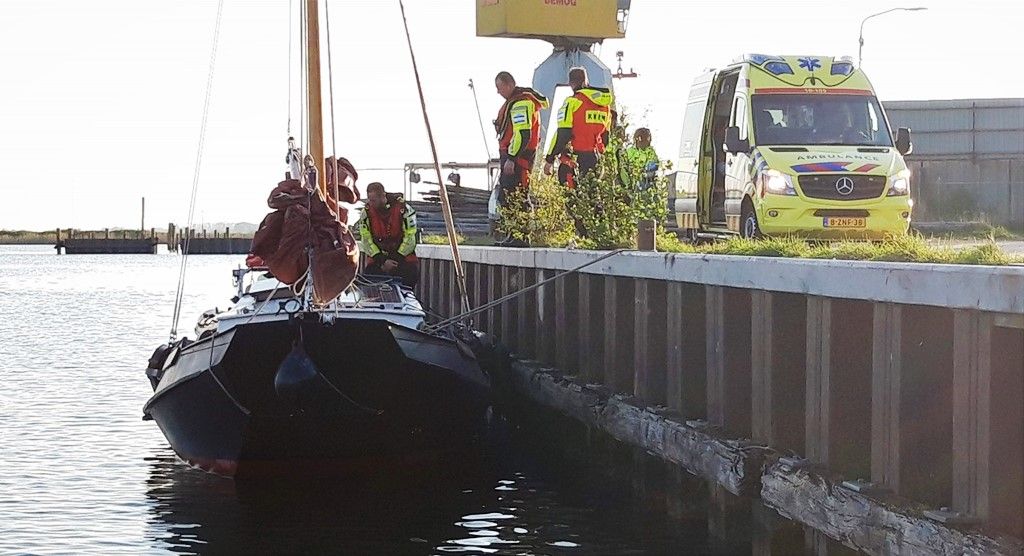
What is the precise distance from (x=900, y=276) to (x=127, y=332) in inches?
1198

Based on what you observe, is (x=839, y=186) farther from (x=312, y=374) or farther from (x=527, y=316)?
(x=312, y=374)

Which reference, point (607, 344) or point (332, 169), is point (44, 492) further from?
point (607, 344)

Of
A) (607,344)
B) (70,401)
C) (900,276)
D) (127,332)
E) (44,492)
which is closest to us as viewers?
(900,276)

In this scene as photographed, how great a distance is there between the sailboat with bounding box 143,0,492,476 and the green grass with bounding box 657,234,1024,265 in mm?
2381

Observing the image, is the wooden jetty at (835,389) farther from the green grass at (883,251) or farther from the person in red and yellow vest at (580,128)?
the person in red and yellow vest at (580,128)

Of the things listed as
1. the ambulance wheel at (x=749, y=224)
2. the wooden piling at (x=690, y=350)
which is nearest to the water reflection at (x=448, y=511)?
the wooden piling at (x=690, y=350)

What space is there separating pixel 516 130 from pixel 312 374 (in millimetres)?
7271

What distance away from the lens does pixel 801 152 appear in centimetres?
1825

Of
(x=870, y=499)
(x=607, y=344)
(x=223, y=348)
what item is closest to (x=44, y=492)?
(x=223, y=348)

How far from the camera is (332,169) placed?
15.1 meters

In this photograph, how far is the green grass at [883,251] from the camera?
8805 millimetres

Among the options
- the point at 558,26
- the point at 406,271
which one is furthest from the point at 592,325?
the point at 558,26

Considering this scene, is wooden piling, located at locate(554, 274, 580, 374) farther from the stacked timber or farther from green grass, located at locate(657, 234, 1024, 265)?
the stacked timber

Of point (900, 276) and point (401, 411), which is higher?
point (900, 276)
